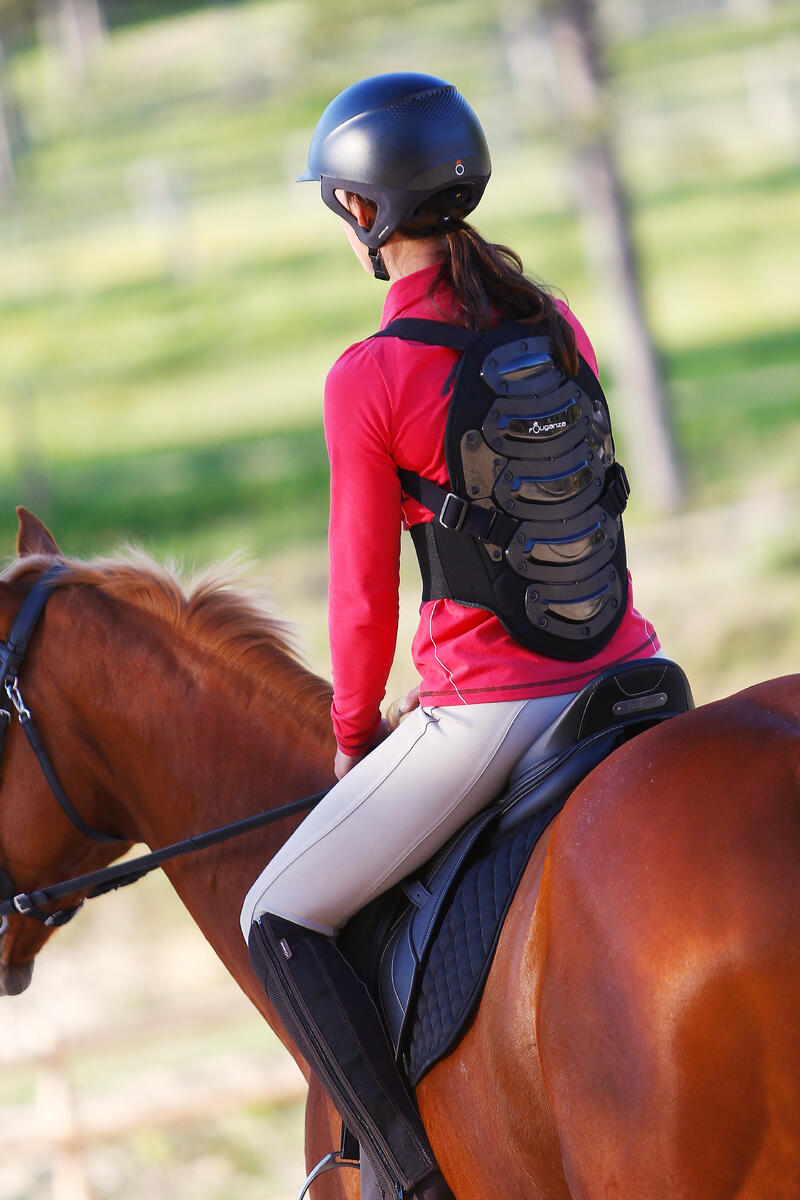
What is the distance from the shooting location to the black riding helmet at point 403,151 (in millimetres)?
2230

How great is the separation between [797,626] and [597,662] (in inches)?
355

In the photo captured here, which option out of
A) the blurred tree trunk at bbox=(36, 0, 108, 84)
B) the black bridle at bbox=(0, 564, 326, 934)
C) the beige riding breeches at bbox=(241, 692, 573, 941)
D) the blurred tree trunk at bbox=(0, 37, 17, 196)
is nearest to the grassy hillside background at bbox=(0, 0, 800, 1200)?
the blurred tree trunk at bbox=(36, 0, 108, 84)

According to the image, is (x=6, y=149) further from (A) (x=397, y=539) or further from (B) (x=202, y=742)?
(A) (x=397, y=539)

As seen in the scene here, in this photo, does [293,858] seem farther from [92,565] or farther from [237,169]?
[237,169]

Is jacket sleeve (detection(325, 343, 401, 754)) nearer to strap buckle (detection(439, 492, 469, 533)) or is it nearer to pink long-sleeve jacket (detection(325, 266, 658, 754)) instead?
pink long-sleeve jacket (detection(325, 266, 658, 754))

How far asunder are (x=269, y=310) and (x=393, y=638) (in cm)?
1799

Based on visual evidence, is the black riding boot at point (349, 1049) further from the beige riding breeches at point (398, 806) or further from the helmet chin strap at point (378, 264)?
the helmet chin strap at point (378, 264)

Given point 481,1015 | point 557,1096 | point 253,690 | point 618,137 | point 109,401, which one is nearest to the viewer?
point 557,1096

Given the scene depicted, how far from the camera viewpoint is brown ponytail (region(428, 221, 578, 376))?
2.17m

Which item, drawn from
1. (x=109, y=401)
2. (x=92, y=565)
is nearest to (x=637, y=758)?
(x=92, y=565)

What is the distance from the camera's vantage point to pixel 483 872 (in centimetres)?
213

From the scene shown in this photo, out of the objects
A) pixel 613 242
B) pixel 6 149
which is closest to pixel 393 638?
pixel 613 242

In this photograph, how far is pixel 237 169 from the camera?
78.4 ft

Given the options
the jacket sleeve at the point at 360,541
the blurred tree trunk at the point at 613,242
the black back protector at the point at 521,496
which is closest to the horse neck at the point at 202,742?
the jacket sleeve at the point at 360,541
